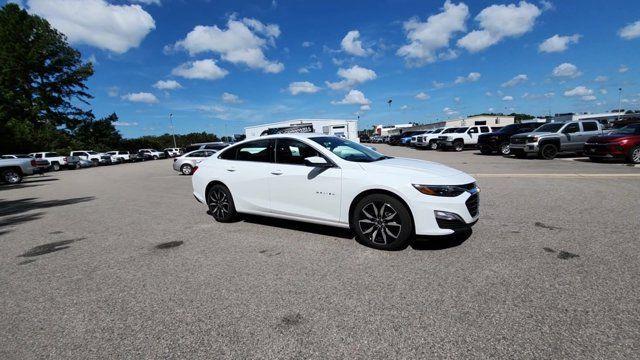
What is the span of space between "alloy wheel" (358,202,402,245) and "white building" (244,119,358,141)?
18.7 metres

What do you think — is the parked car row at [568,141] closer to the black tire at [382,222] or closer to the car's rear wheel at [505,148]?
the car's rear wheel at [505,148]

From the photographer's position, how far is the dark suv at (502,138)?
756 inches

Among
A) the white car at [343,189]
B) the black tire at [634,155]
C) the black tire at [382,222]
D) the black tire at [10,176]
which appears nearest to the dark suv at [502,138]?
the black tire at [634,155]

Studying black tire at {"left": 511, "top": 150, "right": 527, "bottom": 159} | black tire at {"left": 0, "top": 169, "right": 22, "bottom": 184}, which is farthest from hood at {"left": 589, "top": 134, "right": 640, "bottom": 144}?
black tire at {"left": 0, "top": 169, "right": 22, "bottom": 184}

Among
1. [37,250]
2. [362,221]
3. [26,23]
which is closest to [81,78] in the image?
[26,23]

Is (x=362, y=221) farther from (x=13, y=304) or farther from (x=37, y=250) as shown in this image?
(x=37, y=250)

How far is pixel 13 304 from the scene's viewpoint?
3320mm

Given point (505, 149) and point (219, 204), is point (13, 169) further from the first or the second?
point (505, 149)

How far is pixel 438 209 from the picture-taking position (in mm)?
3904

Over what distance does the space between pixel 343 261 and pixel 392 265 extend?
0.58 metres

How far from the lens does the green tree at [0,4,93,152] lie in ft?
131

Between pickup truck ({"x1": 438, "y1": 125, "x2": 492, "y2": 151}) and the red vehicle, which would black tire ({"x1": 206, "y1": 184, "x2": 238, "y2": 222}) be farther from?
pickup truck ({"x1": 438, "y1": 125, "x2": 492, "y2": 151})

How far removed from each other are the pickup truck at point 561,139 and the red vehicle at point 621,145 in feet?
8.20

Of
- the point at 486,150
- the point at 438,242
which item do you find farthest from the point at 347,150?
the point at 486,150
